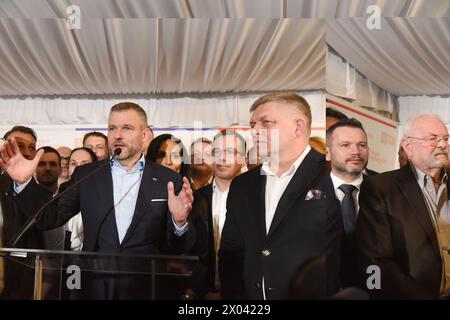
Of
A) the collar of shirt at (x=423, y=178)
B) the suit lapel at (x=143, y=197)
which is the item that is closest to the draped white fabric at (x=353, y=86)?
the collar of shirt at (x=423, y=178)

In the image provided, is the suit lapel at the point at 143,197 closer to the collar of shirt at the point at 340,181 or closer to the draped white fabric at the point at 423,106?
the collar of shirt at the point at 340,181

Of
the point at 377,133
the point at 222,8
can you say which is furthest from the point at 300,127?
the point at 222,8

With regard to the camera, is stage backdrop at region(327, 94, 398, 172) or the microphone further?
stage backdrop at region(327, 94, 398, 172)

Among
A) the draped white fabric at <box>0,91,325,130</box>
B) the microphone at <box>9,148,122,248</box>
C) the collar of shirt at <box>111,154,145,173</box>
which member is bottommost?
the microphone at <box>9,148,122,248</box>

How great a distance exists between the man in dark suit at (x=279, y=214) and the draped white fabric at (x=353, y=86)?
0.24 m

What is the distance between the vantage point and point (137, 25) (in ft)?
11.5

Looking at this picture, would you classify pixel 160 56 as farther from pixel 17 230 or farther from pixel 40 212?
pixel 17 230

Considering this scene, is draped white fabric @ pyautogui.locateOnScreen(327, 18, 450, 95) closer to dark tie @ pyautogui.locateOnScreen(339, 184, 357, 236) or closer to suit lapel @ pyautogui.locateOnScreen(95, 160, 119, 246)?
dark tie @ pyautogui.locateOnScreen(339, 184, 357, 236)

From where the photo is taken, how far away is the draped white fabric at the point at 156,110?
3.45m

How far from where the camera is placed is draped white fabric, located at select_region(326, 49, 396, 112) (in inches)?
137

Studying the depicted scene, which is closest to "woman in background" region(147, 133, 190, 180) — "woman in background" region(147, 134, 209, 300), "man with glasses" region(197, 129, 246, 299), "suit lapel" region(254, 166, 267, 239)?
"woman in background" region(147, 134, 209, 300)

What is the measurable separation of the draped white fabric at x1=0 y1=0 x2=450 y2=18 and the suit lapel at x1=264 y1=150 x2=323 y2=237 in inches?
40.1
